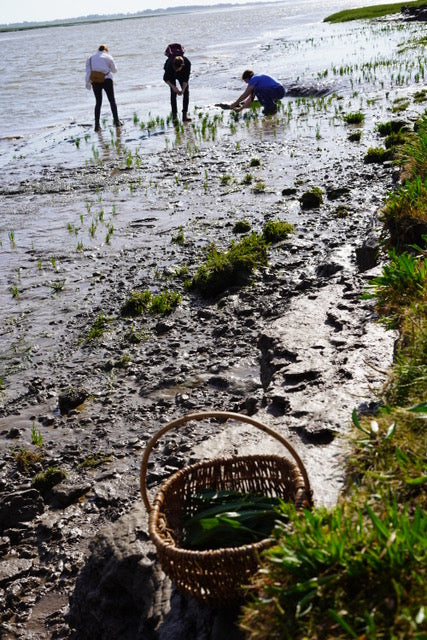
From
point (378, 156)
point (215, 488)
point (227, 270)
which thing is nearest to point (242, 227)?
point (227, 270)

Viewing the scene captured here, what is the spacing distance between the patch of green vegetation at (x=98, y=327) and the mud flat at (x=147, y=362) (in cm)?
5

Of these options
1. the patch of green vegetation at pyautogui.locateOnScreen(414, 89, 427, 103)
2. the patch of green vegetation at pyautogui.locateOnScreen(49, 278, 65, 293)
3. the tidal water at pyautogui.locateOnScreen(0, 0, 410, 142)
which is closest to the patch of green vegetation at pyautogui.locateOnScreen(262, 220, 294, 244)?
the patch of green vegetation at pyautogui.locateOnScreen(49, 278, 65, 293)

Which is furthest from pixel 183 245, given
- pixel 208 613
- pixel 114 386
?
pixel 208 613

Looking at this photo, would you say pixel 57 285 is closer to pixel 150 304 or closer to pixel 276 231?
pixel 150 304

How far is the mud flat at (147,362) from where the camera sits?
3820 millimetres

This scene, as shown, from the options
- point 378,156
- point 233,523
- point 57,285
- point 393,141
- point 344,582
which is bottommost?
point 57,285

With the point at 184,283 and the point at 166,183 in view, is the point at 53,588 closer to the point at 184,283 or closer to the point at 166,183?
the point at 184,283

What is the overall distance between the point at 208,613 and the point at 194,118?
18661 millimetres

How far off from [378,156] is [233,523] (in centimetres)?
1013

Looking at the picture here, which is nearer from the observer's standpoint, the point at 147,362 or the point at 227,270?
the point at 147,362

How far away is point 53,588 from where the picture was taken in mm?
4152

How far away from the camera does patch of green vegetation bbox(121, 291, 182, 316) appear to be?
7520 mm

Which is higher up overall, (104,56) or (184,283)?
(104,56)

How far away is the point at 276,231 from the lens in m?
8.92
